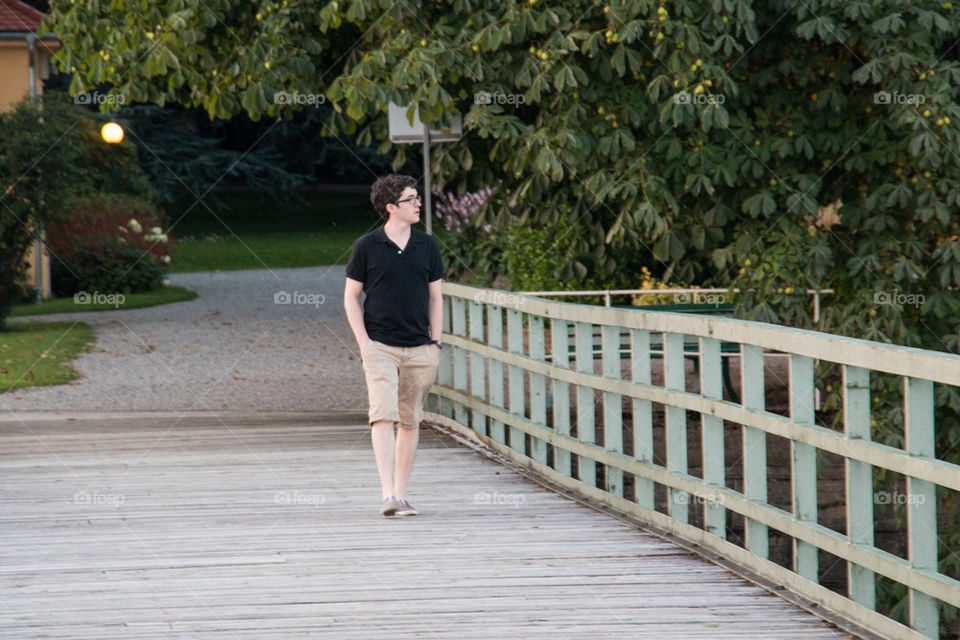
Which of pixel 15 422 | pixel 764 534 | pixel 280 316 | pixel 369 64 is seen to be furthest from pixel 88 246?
pixel 764 534

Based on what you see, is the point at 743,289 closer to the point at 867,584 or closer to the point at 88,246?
the point at 867,584

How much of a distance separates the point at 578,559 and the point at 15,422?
7217 millimetres

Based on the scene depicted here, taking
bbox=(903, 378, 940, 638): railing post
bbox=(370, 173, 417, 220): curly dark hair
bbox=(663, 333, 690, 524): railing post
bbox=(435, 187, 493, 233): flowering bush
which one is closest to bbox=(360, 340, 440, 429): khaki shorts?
bbox=(370, 173, 417, 220): curly dark hair

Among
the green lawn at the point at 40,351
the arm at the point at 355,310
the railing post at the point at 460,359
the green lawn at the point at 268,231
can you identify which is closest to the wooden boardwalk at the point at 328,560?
the arm at the point at 355,310

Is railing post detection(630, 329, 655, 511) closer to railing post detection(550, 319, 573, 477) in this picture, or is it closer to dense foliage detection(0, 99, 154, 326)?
railing post detection(550, 319, 573, 477)

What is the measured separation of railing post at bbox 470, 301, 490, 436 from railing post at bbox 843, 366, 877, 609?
4.98 m

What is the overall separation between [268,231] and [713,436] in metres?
46.4

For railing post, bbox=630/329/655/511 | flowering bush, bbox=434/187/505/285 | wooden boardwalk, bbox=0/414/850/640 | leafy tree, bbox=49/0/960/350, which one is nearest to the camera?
wooden boardwalk, bbox=0/414/850/640

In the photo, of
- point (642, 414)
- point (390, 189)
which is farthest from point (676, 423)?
point (390, 189)

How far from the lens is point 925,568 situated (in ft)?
15.0

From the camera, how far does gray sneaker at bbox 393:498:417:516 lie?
7.36m

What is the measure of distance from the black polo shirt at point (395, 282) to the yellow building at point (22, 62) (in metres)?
19.8

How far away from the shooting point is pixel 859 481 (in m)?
5.04

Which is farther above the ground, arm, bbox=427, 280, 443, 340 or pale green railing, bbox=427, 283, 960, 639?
arm, bbox=427, 280, 443, 340
